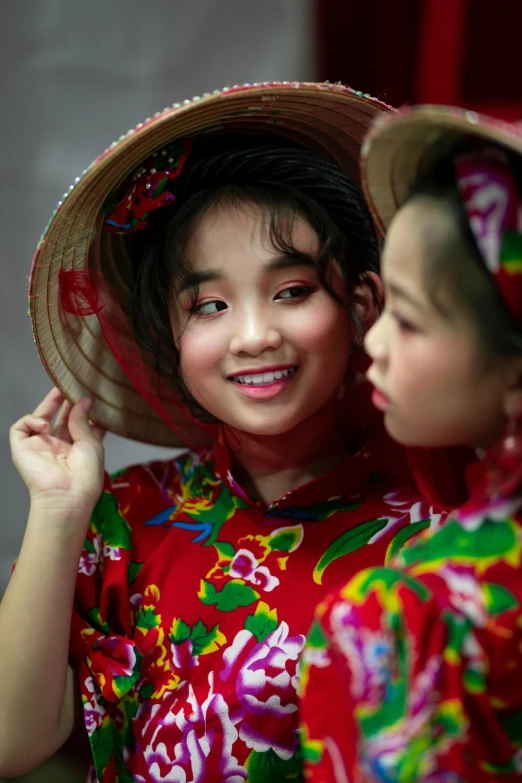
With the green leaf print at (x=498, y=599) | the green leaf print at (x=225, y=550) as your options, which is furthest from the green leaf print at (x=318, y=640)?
the green leaf print at (x=225, y=550)

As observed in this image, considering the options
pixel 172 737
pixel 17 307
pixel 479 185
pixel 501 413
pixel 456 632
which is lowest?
pixel 172 737

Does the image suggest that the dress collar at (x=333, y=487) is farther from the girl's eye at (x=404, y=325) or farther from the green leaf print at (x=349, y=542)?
the girl's eye at (x=404, y=325)

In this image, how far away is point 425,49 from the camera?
1544 millimetres

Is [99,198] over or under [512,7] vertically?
under

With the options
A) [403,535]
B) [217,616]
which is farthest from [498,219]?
[217,616]

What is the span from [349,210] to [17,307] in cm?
84

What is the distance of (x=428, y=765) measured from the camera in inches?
23.5

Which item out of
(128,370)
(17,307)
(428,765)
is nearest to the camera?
(428,765)

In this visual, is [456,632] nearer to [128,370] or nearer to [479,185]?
[479,185]

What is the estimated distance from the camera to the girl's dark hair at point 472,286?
64cm

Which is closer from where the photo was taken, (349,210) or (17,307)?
(349,210)

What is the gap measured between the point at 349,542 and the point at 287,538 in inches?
2.6

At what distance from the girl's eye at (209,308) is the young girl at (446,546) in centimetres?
26

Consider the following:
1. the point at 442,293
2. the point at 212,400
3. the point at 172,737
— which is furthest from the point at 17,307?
the point at 442,293
